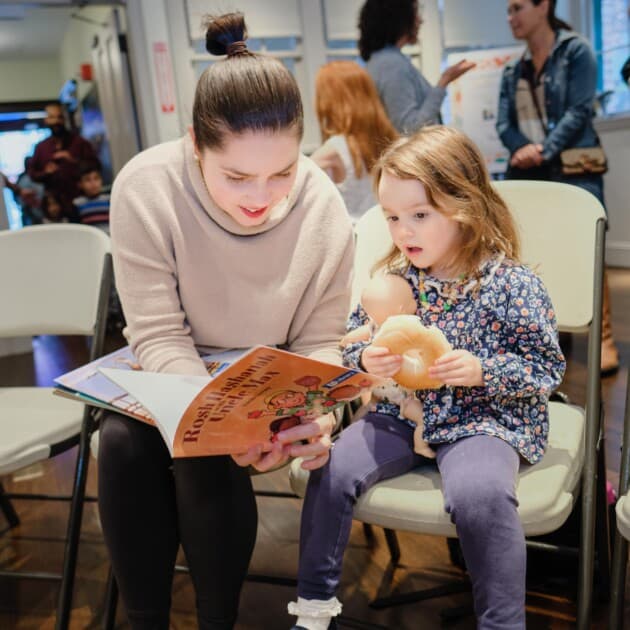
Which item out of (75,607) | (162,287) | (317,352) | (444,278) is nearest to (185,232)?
(162,287)

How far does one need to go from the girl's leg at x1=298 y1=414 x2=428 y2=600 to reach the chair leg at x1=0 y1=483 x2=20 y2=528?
1227mm

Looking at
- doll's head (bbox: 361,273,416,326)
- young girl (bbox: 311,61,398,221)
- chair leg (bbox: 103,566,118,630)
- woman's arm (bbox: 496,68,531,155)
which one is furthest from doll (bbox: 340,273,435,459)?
woman's arm (bbox: 496,68,531,155)

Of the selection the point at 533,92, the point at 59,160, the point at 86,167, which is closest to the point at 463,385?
the point at 533,92

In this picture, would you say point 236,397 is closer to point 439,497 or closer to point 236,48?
point 439,497

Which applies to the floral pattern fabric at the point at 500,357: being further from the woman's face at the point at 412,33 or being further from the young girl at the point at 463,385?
the woman's face at the point at 412,33

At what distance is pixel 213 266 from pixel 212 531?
47 cm

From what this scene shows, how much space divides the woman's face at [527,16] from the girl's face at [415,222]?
1909 mm

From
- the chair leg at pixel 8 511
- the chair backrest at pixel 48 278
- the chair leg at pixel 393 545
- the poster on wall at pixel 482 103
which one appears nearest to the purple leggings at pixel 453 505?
the chair leg at pixel 393 545

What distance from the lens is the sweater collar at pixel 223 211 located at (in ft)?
4.19

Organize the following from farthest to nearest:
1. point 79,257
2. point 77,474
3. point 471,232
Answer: point 79,257 < point 77,474 < point 471,232

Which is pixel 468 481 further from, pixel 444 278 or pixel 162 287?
pixel 162 287

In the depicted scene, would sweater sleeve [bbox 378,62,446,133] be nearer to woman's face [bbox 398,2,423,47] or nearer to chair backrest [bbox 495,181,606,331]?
woman's face [bbox 398,2,423,47]

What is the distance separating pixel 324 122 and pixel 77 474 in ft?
4.89

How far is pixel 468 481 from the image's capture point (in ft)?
3.38
